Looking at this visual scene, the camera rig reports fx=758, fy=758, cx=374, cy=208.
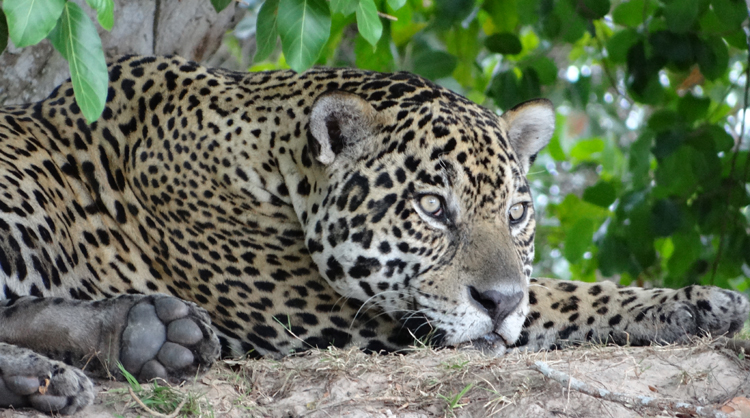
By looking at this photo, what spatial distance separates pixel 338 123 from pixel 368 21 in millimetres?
899

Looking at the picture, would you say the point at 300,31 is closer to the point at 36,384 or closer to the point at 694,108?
the point at 36,384

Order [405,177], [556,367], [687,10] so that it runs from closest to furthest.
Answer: [556,367], [405,177], [687,10]

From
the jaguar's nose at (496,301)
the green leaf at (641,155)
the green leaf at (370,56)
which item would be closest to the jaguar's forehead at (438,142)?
the jaguar's nose at (496,301)

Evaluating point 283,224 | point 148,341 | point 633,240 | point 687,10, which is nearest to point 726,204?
point 633,240

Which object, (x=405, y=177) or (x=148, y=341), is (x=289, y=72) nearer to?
(x=405, y=177)

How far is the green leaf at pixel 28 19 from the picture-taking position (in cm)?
257

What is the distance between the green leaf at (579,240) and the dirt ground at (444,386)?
278cm

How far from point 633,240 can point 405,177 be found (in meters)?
3.38

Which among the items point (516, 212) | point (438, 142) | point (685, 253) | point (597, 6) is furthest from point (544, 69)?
point (438, 142)

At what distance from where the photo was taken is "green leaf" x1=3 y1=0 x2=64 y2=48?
2566 millimetres

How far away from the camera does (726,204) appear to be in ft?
21.4

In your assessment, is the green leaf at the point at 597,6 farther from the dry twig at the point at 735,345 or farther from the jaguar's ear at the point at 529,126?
the dry twig at the point at 735,345

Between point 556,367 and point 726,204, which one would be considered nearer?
point 556,367

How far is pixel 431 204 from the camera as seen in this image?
4.08 metres
